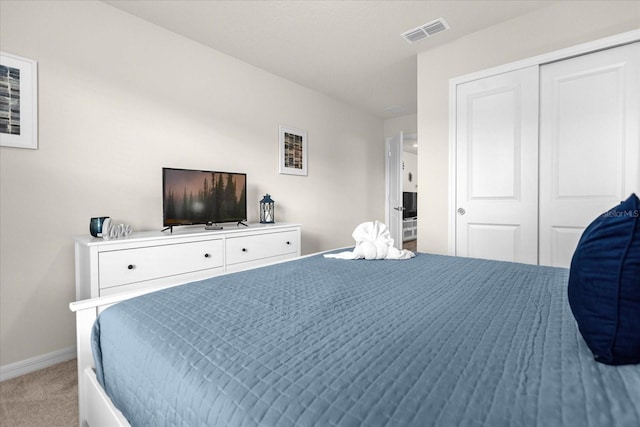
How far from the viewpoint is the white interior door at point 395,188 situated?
4542mm

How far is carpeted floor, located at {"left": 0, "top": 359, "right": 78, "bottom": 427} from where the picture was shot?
150cm

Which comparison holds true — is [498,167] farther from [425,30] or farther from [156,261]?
[156,261]

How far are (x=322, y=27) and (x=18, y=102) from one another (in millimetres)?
2293

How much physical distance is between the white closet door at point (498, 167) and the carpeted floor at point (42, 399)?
306cm

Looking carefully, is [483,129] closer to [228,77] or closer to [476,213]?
[476,213]

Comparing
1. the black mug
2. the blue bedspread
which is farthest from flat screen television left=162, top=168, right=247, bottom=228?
the blue bedspread

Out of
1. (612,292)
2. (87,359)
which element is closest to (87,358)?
(87,359)

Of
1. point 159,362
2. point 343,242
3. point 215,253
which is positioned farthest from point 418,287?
point 343,242

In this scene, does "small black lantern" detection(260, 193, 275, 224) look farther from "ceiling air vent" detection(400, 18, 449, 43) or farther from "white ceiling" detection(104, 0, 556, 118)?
"ceiling air vent" detection(400, 18, 449, 43)

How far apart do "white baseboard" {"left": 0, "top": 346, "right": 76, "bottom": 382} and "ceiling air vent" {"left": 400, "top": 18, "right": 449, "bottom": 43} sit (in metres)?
3.74

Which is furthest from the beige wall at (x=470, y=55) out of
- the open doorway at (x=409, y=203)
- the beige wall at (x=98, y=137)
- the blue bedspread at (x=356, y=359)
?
the open doorway at (x=409, y=203)

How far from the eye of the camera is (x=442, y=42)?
288cm

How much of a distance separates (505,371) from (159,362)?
2.55 feet

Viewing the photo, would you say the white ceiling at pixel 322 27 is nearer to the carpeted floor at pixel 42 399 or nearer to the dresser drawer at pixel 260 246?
the dresser drawer at pixel 260 246
